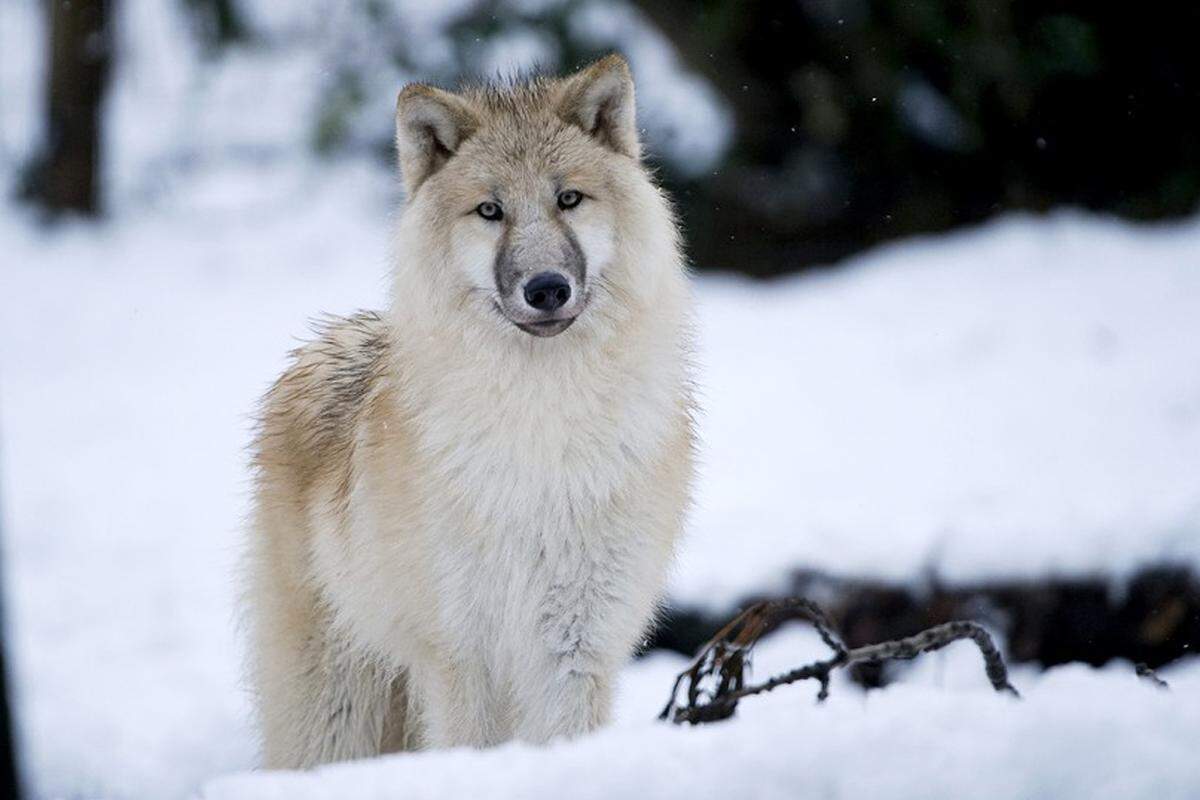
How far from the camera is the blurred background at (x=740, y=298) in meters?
6.07

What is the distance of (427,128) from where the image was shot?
3.94 m

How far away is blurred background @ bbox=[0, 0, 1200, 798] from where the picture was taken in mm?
6070

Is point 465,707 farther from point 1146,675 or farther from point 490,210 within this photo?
point 1146,675

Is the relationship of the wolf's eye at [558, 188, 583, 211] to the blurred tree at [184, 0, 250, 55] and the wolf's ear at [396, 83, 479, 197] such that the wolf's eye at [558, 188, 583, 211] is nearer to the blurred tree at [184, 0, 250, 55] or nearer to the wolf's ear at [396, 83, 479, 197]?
the wolf's ear at [396, 83, 479, 197]

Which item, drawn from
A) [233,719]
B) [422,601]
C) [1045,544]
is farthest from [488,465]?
[1045,544]

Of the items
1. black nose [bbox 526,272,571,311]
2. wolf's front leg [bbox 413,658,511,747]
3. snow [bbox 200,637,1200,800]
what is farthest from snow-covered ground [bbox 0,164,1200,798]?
black nose [bbox 526,272,571,311]

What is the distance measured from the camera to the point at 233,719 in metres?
5.88

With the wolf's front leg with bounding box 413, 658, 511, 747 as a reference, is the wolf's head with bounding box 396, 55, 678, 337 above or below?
above

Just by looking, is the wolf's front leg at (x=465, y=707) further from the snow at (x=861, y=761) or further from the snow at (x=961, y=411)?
the snow at (x=861, y=761)

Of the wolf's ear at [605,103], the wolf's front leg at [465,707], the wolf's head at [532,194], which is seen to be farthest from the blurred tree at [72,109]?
the wolf's front leg at [465,707]

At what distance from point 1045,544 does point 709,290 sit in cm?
594

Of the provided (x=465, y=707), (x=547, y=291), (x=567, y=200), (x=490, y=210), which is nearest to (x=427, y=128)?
(x=490, y=210)

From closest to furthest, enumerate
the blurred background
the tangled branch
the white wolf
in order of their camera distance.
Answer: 1. the tangled branch
2. the white wolf
3. the blurred background

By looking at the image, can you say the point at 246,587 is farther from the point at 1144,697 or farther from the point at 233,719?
the point at 1144,697
